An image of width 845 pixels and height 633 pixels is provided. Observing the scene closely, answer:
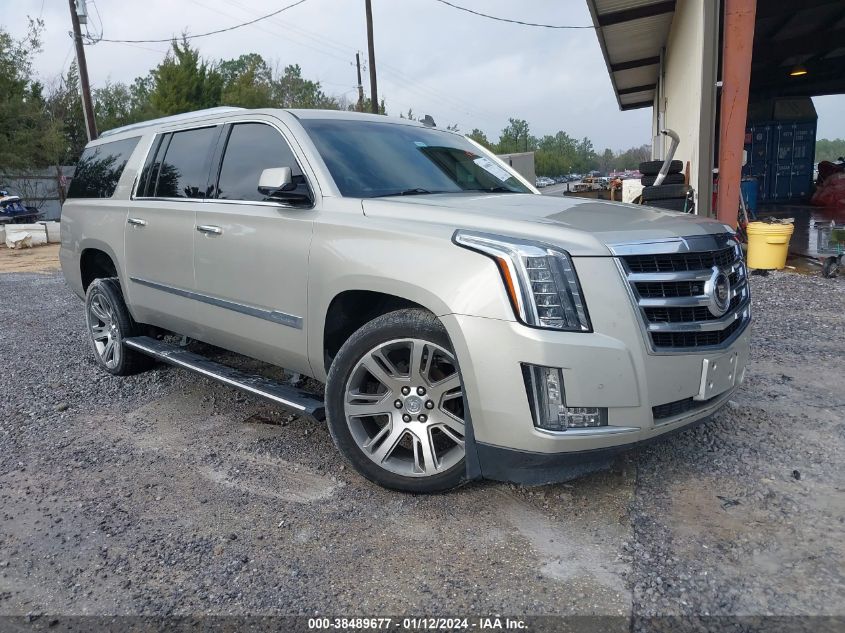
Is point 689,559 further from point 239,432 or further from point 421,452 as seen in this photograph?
point 239,432

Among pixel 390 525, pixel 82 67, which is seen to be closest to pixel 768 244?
pixel 390 525

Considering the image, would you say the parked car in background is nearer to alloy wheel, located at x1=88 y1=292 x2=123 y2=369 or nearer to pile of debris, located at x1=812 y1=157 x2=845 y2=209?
alloy wheel, located at x1=88 y1=292 x2=123 y2=369

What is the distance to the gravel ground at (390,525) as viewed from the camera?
2.46 meters

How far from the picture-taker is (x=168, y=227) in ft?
14.6

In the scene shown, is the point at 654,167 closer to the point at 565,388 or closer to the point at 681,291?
the point at 681,291

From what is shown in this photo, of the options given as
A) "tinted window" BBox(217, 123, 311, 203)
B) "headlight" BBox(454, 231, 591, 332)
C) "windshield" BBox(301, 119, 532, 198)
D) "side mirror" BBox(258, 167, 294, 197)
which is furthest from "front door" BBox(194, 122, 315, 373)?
"headlight" BBox(454, 231, 591, 332)

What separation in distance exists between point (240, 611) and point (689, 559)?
1738 millimetres

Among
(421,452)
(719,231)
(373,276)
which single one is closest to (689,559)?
(421,452)

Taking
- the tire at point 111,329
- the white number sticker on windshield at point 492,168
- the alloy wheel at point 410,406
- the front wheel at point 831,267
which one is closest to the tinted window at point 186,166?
the tire at point 111,329

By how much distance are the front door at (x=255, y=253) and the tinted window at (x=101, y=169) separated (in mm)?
1509

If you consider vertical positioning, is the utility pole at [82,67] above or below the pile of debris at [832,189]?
above

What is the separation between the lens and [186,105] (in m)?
31.1

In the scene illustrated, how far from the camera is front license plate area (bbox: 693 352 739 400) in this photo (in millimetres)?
2895

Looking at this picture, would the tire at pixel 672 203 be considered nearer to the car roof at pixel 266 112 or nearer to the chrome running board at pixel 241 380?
the car roof at pixel 266 112
